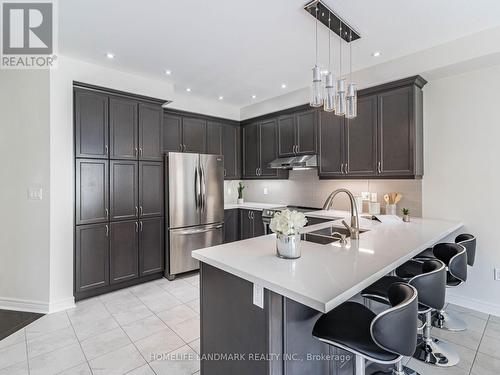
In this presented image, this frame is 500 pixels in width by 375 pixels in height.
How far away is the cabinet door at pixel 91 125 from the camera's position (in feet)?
10.1

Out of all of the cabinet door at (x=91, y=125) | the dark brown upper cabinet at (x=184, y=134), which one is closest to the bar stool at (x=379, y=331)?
the cabinet door at (x=91, y=125)

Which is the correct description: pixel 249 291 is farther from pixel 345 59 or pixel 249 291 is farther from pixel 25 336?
pixel 345 59

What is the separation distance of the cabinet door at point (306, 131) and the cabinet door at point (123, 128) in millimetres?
2398

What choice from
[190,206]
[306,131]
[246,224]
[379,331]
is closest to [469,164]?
[306,131]

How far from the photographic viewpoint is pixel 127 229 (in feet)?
11.4

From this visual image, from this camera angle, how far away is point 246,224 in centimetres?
476

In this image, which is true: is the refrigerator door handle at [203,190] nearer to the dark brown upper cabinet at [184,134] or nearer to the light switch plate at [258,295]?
the dark brown upper cabinet at [184,134]

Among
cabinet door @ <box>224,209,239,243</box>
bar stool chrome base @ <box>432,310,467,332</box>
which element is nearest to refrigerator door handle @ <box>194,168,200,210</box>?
cabinet door @ <box>224,209,239,243</box>

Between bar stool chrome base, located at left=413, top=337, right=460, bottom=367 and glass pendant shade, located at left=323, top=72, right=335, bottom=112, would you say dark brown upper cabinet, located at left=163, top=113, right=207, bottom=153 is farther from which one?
bar stool chrome base, located at left=413, top=337, right=460, bottom=367

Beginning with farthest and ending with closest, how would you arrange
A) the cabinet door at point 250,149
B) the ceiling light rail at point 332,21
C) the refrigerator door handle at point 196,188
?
the cabinet door at point 250,149, the refrigerator door handle at point 196,188, the ceiling light rail at point 332,21

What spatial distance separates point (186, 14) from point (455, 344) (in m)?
3.65

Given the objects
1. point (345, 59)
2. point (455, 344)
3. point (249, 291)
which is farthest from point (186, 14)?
point (455, 344)

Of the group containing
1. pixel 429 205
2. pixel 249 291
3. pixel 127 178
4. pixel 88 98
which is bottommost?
pixel 249 291

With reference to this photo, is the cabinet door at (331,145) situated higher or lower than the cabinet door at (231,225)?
higher
